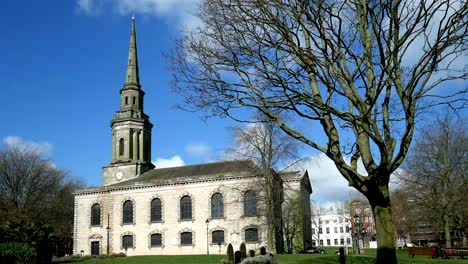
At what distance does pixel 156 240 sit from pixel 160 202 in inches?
155

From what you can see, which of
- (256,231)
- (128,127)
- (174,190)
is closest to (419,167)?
(256,231)

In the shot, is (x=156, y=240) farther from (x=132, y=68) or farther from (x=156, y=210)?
(x=132, y=68)

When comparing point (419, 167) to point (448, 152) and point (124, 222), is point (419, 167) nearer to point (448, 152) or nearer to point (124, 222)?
point (448, 152)

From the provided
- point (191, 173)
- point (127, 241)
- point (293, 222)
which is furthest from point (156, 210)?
point (293, 222)

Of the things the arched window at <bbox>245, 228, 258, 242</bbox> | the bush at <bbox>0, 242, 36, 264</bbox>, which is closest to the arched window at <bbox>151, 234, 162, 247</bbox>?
the arched window at <bbox>245, 228, 258, 242</bbox>

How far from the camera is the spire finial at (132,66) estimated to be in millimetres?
56875

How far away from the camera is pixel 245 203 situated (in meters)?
47.0

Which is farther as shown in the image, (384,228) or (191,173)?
(191,173)

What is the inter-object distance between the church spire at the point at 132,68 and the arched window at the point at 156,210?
46.6ft

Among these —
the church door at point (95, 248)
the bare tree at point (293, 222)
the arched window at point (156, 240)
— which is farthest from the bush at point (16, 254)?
the church door at point (95, 248)

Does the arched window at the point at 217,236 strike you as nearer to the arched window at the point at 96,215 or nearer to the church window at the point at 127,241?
the church window at the point at 127,241

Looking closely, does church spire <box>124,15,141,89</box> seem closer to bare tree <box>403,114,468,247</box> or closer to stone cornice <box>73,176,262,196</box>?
stone cornice <box>73,176,262,196</box>

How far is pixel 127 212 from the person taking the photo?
52125 mm

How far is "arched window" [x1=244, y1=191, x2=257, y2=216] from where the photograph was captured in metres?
46.3
